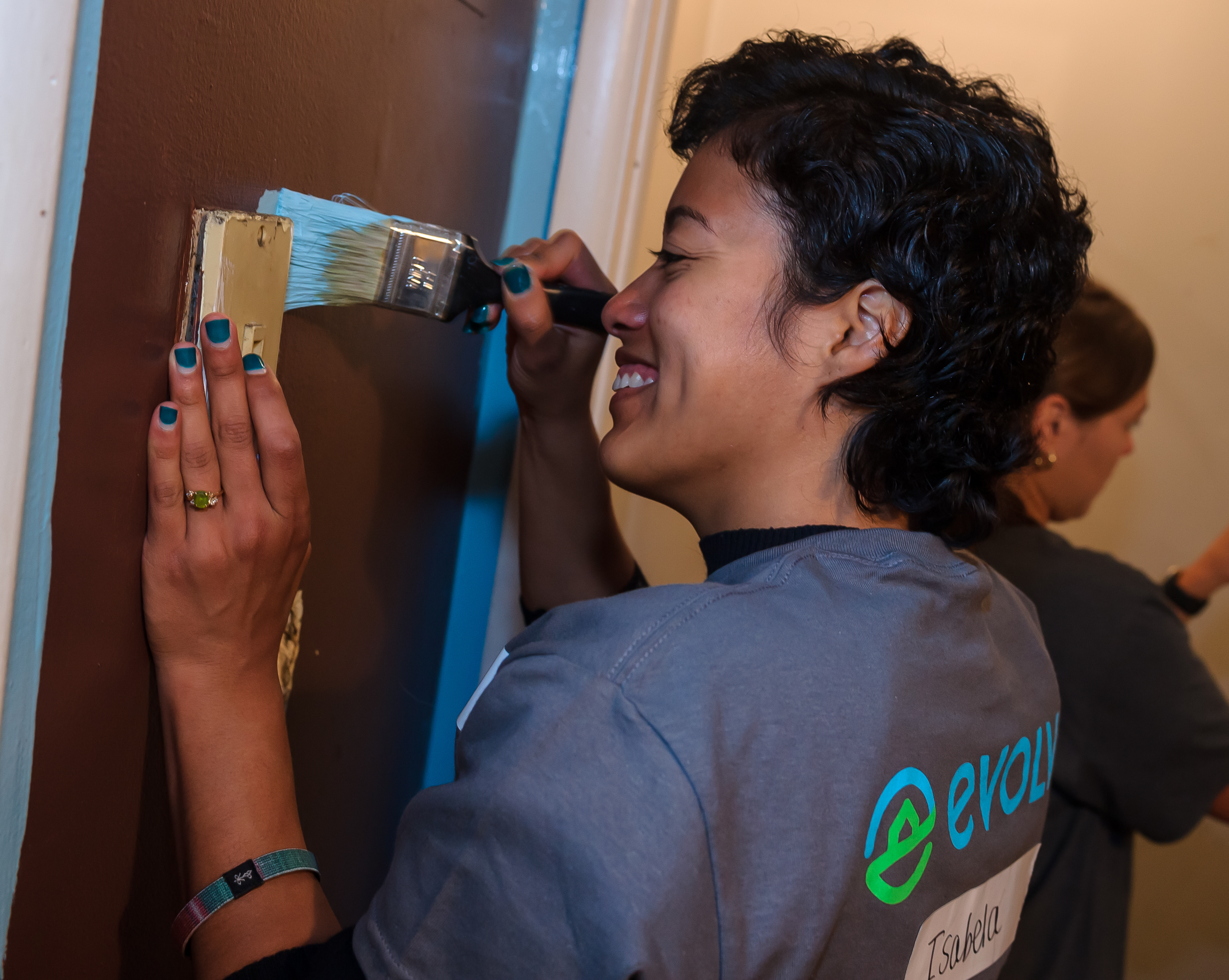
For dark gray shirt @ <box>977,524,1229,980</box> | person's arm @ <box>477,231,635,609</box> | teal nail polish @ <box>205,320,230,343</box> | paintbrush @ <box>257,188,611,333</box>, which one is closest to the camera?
teal nail polish @ <box>205,320,230,343</box>

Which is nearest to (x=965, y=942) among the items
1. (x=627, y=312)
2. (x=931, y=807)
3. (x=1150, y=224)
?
(x=931, y=807)

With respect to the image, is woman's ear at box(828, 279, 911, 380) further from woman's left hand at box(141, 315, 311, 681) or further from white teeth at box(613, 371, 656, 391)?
woman's left hand at box(141, 315, 311, 681)

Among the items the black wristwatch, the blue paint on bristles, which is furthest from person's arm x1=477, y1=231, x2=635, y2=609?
the black wristwatch

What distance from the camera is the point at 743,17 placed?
162cm

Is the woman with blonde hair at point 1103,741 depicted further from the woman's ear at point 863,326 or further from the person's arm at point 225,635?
the person's arm at point 225,635

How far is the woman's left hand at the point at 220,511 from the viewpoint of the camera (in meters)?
0.60

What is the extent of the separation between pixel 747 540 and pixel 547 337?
1.11 ft

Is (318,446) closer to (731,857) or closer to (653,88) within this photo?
(731,857)

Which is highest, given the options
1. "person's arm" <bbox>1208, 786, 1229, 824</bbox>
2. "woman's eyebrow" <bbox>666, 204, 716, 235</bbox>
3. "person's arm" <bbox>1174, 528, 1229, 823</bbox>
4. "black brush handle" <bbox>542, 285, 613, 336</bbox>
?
"woman's eyebrow" <bbox>666, 204, 716, 235</bbox>

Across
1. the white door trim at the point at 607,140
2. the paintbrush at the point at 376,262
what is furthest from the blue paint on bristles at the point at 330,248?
the white door trim at the point at 607,140

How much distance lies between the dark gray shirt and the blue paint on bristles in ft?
3.17

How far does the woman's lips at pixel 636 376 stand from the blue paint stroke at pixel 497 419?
0.26 metres

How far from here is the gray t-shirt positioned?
20.1 inches

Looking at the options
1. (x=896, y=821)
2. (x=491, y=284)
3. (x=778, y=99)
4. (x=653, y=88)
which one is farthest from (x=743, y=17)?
(x=896, y=821)
